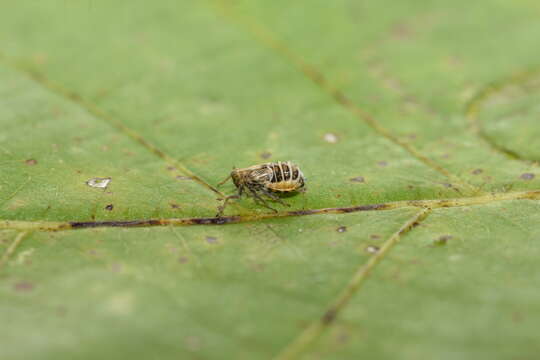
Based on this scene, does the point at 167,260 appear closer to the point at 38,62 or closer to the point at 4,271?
the point at 4,271

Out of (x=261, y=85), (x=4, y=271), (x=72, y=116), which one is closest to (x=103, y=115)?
(x=72, y=116)

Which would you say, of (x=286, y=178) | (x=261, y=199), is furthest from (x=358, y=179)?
(x=261, y=199)

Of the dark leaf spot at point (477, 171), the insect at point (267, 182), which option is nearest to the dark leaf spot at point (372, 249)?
the insect at point (267, 182)

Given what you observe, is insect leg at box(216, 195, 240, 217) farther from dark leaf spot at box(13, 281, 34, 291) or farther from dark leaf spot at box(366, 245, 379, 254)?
dark leaf spot at box(13, 281, 34, 291)

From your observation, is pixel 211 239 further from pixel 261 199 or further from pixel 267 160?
pixel 267 160

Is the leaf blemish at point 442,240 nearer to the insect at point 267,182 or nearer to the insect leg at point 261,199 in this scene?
the insect at point 267,182

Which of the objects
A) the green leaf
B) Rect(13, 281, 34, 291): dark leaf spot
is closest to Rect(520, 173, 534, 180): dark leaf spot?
the green leaf
